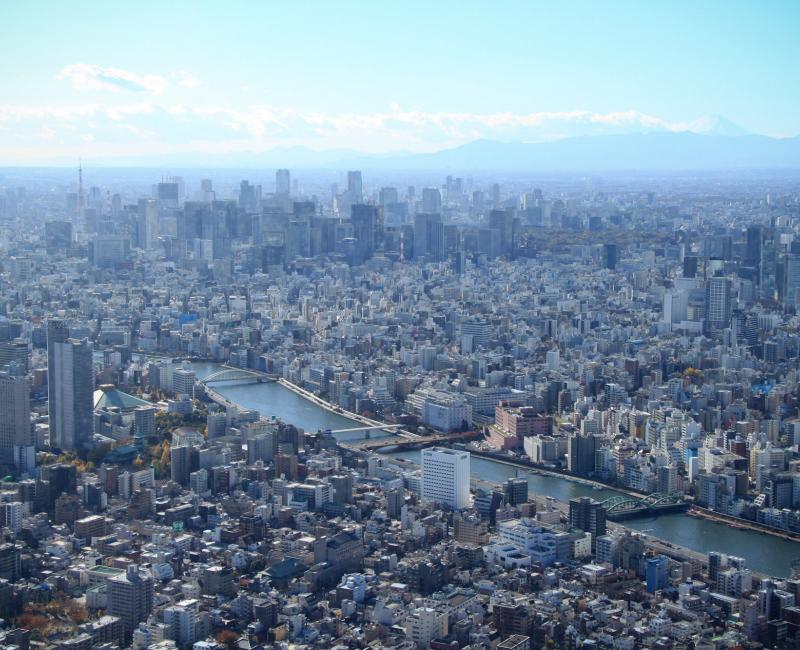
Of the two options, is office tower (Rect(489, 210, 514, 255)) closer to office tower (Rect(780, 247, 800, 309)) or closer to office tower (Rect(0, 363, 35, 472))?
office tower (Rect(780, 247, 800, 309))

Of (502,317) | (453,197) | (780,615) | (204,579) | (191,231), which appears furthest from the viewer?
(453,197)

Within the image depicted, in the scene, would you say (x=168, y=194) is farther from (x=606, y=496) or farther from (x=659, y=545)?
(x=659, y=545)

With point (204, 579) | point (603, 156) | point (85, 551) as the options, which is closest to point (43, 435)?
point (85, 551)

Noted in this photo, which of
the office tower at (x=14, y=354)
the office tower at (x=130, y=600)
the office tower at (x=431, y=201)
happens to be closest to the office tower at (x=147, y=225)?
the office tower at (x=431, y=201)

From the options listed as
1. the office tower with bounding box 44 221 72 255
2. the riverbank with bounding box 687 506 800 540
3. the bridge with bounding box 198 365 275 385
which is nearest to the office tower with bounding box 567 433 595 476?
the riverbank with bounding box 687 506 800 540

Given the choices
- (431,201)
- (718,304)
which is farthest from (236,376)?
(431,201)

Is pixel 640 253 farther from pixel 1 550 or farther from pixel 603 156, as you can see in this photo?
pixel 603 156
